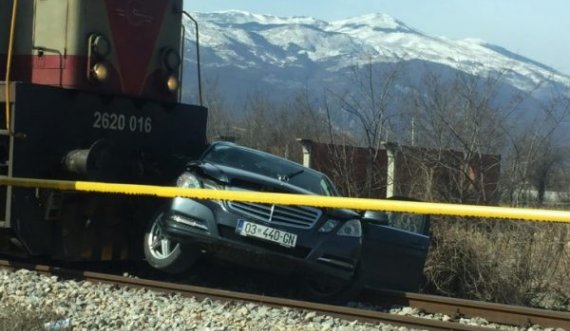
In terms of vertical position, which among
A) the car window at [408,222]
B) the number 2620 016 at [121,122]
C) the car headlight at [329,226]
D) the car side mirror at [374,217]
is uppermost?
the number 2620 016 at [121,122]

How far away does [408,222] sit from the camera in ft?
35.3

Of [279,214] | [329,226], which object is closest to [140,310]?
[279,214]

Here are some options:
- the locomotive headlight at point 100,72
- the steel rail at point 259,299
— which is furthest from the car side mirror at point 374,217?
the locomotive headlight at point 100,72

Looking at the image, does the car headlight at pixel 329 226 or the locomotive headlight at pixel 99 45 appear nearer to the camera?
the car headlight at pixel 329 226

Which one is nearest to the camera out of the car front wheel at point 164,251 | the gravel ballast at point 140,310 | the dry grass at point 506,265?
the gravel ballast at point 140,310

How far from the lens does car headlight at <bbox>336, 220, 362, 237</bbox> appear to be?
874 centimetres

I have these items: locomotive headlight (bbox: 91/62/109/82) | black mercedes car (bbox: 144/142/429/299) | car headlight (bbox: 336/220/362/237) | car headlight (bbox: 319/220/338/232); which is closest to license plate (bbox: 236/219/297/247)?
black mercedes car (bbox: 144/142/429/299)

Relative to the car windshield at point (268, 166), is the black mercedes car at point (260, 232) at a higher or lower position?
lower

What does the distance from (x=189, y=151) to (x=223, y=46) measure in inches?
5567

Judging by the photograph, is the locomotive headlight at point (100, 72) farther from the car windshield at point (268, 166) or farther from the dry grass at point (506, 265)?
the dry grass at point (506, 265)

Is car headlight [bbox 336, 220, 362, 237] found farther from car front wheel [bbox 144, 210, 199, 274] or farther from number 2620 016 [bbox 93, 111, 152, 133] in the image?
number 2620 016 [bbox 93, 111, 152, 133]

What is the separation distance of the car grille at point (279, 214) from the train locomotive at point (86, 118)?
135 cm

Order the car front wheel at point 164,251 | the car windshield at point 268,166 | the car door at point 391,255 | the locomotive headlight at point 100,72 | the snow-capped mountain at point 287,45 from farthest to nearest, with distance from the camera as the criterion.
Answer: the snow-capped mountain at point 287,45
the car door at point 391,255
the car windshield at point 268,166
the locomotive headlight at point 100,72
the car front wheel at point 164,251

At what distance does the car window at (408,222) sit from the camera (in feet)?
34.9
